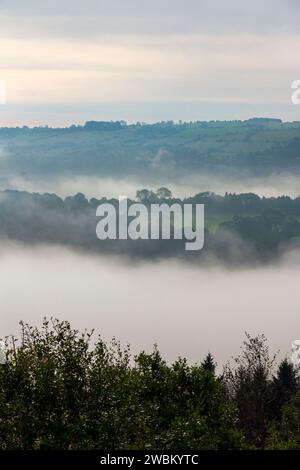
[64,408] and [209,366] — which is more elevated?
[209,366]

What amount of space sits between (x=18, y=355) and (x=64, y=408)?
448 centimetres

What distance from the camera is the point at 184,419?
1912 inches

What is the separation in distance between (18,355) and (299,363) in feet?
351

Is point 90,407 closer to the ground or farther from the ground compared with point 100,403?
closer to the ground

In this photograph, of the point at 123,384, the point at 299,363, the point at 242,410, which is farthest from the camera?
the point at 299,363

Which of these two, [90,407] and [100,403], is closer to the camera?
[90,407]
